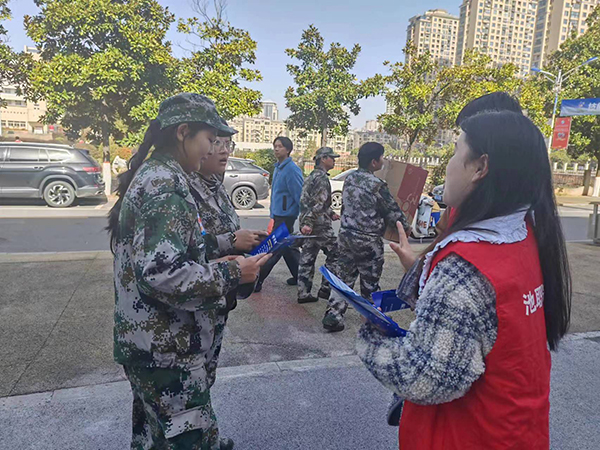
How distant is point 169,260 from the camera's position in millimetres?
1561

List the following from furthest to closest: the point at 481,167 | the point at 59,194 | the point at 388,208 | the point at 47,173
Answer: the point at 59,194
the point at 47,173
the point at 388,208
the point at 481,167

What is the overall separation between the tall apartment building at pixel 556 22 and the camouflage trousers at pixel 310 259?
303ft

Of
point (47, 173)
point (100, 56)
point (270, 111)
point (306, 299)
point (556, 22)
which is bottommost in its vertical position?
point (306, 299)

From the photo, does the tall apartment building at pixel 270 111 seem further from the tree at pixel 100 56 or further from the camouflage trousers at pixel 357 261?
the camouflage trousers at pixel 357 261

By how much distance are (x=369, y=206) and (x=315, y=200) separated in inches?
43.3

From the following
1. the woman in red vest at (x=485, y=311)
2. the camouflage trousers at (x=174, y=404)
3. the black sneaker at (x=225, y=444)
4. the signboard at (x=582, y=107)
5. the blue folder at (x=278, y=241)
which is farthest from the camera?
the signboard at (x=582, y=107)

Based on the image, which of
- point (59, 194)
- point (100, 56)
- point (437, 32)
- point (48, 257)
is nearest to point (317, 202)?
point (48, 257)

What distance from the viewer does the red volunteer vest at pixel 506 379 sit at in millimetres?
1141

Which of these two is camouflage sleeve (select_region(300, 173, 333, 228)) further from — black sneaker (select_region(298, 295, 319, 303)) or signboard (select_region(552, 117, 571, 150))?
signboard (select_region(552, 117, 571, 150))

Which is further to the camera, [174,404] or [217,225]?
[217,225]

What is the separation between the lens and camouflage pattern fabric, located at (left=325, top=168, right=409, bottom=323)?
4152mm

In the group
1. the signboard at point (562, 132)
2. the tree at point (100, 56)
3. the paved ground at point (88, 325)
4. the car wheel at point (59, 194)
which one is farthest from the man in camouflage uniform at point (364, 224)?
the signboard at point (562, 132)

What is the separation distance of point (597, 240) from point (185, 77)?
12889 mm

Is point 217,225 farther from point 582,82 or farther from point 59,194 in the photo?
point 582,82
